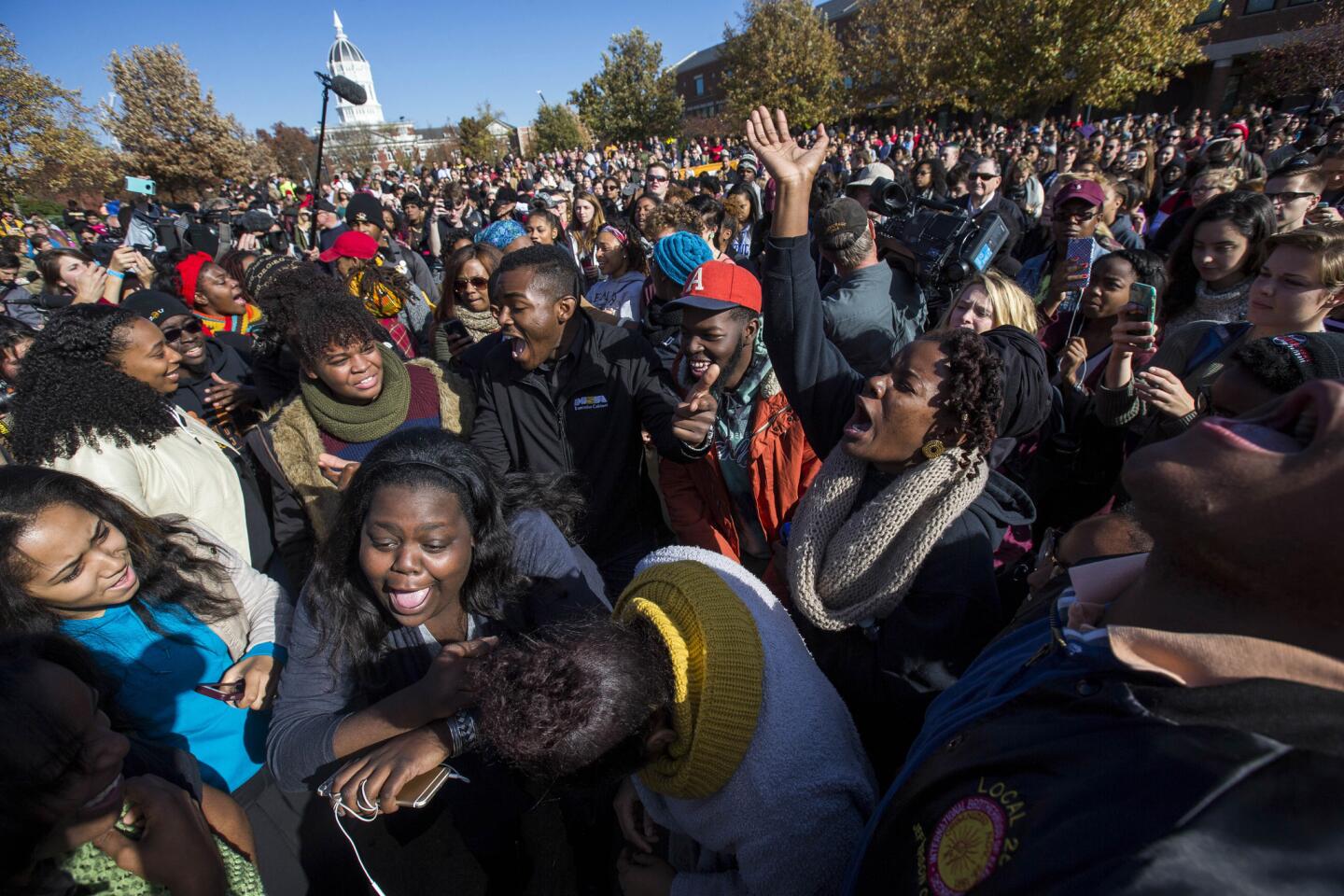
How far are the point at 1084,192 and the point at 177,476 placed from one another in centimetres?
558

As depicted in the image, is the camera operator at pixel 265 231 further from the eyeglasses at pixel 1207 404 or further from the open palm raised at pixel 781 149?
the eyeglasses at pixel 1207 404

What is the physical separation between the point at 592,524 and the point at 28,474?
1854 mm

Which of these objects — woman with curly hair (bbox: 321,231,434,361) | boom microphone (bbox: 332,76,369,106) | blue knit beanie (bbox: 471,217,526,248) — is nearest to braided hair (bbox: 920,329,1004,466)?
woman with curly hair (bbox: 321,231,434,361)

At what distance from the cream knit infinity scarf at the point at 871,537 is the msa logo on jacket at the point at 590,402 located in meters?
1.16

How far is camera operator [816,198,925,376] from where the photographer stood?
322 cm

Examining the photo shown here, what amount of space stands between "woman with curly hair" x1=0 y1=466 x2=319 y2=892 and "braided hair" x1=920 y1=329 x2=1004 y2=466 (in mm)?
2379

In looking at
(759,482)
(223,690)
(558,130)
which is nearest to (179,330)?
(223,690)

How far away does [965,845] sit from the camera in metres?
0.88

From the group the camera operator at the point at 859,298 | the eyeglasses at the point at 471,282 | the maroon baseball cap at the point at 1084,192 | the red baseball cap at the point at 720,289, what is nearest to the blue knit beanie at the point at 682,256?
the camera operator at the point at 859,298

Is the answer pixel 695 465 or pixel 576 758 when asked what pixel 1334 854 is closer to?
pixel 576 758

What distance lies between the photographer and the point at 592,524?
110 inches

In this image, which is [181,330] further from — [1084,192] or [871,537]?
[1084,192]

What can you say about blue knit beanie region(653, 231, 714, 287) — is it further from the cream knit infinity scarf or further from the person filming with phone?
the person filming with phone

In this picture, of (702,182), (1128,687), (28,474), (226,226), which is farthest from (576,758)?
(226,226)
